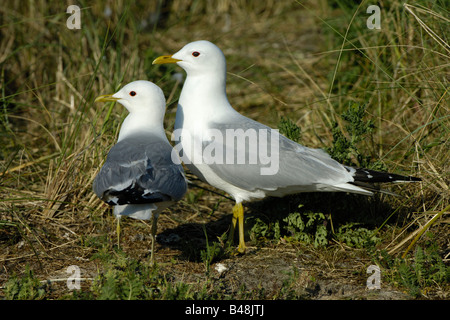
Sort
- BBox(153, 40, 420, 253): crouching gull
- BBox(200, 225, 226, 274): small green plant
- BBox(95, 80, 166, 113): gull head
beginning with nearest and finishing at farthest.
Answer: BBox(200, 225, 226, 274): small green plant
BBox(153, 40, 420, 253): crouching gull
BBox(95, 80, 166, 113): gull head

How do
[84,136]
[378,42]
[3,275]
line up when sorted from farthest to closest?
[378,42] < [84,136] < [3,275]

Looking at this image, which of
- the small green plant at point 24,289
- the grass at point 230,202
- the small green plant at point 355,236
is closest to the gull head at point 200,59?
the grass at point 230,202

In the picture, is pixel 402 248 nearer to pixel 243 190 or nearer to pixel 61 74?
pixel 243 190

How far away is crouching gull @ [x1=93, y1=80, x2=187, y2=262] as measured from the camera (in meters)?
3.40

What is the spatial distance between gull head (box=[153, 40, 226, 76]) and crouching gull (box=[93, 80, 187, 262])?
0.97 feet

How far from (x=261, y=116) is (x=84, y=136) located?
2.06 meters

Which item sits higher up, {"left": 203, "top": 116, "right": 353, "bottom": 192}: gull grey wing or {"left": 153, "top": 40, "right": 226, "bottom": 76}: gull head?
{"left": 153, "top": 40, "right": 226, "bottom": 76}: gull head

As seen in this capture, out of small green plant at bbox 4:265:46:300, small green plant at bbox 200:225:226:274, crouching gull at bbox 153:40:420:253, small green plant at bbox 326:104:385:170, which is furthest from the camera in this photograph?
small green plant at bbox 326:104:385:170

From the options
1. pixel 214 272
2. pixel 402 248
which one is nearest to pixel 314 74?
pixel 402 248

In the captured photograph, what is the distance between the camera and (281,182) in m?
3.80

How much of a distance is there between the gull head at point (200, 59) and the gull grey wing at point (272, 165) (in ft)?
1.66

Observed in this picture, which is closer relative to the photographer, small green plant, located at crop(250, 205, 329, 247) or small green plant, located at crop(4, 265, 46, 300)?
small green plant, located at crop(4, 265, 46, 300)

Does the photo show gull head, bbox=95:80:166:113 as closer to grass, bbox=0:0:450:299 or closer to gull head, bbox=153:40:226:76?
gull head, bbox=153:40:226:76

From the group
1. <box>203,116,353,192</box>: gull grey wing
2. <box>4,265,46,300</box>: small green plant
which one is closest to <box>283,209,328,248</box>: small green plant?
<box>203,116,353,192</box>: gull grey wing
